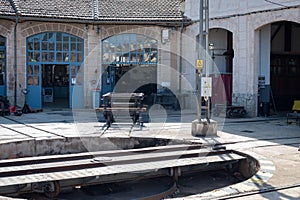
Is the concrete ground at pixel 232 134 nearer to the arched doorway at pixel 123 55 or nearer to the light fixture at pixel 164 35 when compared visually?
the arched doorway at pixel 123 55

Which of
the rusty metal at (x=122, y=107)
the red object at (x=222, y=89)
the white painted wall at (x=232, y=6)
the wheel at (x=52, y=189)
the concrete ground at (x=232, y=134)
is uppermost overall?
the white painted wall at (x=232, y=6)

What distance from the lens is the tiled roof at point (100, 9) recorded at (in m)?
17.0

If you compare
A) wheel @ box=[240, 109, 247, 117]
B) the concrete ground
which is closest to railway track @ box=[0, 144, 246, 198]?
the concrete ground

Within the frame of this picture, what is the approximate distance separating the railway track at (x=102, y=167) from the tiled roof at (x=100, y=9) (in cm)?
980

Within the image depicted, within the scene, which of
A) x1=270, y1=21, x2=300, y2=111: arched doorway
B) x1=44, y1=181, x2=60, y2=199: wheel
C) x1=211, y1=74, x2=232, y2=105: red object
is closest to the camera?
x1=44, y1=181, x2=60, y2=199: wheel

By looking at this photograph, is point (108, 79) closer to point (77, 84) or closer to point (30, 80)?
point (77, 84)

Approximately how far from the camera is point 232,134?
36.0 ft

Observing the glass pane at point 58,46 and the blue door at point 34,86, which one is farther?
the glass pane at point 58,46

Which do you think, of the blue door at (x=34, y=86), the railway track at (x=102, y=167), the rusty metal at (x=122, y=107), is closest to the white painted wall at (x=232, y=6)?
the rusty metal at (x=122, y=107)

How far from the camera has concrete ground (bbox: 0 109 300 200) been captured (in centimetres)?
600

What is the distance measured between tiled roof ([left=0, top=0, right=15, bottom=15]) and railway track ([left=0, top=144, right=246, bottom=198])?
32.1 feet

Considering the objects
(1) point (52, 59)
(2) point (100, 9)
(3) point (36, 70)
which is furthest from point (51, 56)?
(2) point (100, 9)

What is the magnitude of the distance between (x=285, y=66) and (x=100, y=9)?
28.4 ft

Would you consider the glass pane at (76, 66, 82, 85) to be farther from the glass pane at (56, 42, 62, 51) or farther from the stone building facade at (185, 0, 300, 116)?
the stone building facade at (185, 0, 300, 116)
